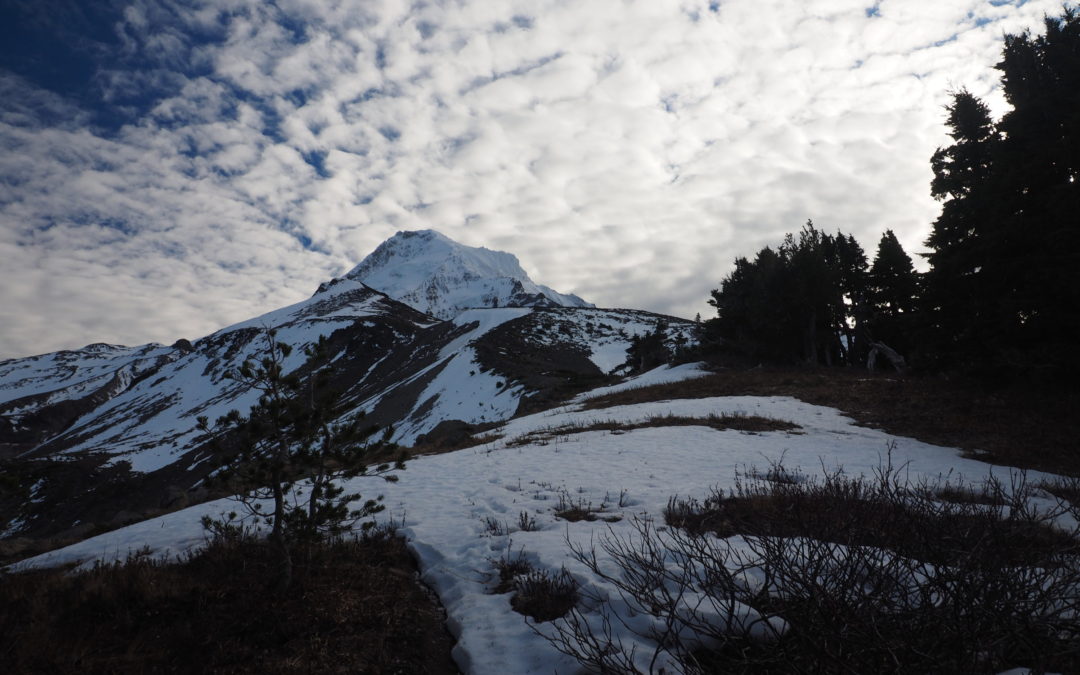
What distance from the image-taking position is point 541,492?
8.18m

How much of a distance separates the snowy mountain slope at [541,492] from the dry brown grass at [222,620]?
46 cm

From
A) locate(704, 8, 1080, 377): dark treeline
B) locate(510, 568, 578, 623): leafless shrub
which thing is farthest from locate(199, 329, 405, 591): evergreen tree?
locate(704, 8, 1080, 377): dark treeline

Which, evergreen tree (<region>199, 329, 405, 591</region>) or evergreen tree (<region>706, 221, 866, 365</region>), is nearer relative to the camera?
evergreen tree (<region>199, 329, 405, 591</region>)

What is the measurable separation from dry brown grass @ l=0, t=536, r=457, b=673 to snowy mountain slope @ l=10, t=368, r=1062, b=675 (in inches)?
18.0

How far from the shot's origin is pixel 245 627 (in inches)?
149

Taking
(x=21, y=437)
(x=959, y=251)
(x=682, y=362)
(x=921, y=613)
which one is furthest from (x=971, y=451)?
(x=21, y=437)

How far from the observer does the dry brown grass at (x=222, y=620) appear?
3289 mm

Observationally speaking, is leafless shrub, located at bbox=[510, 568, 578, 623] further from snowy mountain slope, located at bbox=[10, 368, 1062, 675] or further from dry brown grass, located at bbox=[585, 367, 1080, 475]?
dry brown grass, located at bbox=[585, 367, 1080, 475]

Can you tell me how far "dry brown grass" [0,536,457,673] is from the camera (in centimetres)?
329

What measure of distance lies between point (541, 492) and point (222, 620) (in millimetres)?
5076

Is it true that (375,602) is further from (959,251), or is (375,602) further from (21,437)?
(21,437)

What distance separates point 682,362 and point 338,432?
32.5 metres

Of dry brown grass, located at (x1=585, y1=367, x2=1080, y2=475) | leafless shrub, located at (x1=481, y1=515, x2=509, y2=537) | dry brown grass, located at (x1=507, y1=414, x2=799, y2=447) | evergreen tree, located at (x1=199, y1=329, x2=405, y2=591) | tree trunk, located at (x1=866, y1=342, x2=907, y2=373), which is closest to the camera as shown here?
evergreen tree, located at (x1=199, y1=329, x2=405, y2=591)

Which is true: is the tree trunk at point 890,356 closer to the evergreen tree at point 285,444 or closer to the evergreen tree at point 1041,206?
the evergreen tree at point 1041,206
